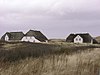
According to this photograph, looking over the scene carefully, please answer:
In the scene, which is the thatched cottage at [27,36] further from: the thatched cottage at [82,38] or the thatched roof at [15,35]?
the thatched cottage at [82,38]

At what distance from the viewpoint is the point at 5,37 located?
346ft

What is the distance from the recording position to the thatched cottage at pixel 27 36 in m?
96.1

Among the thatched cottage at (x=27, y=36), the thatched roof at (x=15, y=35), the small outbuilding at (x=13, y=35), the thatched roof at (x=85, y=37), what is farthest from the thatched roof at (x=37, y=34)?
the thatched roof at (x=85, y=37)

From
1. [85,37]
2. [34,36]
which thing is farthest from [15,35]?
[85,37]

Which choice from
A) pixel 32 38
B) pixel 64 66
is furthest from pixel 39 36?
pixel 64 66

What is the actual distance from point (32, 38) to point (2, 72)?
88.4 meters

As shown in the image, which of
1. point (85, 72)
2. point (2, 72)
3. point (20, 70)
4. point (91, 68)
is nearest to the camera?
point (2, 72)

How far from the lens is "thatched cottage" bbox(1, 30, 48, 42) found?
9606 centimetres

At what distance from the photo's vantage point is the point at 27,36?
99375 mm

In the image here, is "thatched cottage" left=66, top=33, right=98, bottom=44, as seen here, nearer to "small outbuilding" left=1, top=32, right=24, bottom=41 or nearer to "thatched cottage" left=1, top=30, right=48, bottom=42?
"thatched cottage" left=1, top=30, right=48, bottom=42

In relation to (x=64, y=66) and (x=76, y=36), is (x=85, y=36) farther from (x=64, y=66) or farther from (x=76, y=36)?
(x=64, y=66)

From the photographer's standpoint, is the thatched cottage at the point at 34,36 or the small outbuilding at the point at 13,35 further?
the small outbuilding at the point at 13,35

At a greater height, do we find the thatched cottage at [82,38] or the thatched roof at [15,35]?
the thatched roof at [15,35]

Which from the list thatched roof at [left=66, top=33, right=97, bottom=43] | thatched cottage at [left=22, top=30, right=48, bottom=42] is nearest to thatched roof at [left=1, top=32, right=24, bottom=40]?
thatched cottage at [left=22, top=30, right=48, bottom=42]
